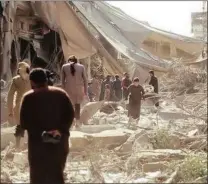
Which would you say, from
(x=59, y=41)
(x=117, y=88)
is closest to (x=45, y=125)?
(x=117, y=88)

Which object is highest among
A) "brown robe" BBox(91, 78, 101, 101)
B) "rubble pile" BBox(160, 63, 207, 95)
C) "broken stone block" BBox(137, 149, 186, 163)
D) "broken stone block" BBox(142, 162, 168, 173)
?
"rubble pile" BBox(160, 63, 207, 95)

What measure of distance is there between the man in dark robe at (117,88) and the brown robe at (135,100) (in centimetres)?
438

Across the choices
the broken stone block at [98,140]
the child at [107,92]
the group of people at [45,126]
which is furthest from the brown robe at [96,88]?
the group of people at [45,126]

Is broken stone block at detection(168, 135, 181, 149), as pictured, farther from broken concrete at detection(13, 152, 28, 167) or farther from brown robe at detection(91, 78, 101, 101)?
brown robe at detection(91, 78, 101, 101)

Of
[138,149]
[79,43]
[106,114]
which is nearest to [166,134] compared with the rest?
[138,149]

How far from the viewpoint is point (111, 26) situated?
18156 millimetres

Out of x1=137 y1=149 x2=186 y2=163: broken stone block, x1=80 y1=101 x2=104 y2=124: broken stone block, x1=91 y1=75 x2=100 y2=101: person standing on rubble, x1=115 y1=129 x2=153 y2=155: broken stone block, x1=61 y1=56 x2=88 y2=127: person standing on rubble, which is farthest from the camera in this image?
x1=91 y1=75 x2=100 y2=101: person standing on rubble

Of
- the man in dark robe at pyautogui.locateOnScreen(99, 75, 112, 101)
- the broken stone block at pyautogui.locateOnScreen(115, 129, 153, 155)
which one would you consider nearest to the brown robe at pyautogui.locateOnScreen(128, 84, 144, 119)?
the broken stone block at pyautogui.locateOnScreen(115, 129, 153, 155)

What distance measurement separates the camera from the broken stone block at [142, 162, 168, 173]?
585 centimetres

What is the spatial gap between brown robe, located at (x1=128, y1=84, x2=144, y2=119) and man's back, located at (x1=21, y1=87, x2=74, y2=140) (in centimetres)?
584

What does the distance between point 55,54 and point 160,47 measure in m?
13.5

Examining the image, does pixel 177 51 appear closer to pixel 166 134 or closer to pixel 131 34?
pixel 131 34

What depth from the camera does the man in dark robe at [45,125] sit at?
4.34 meters

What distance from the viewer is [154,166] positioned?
5.90 m
